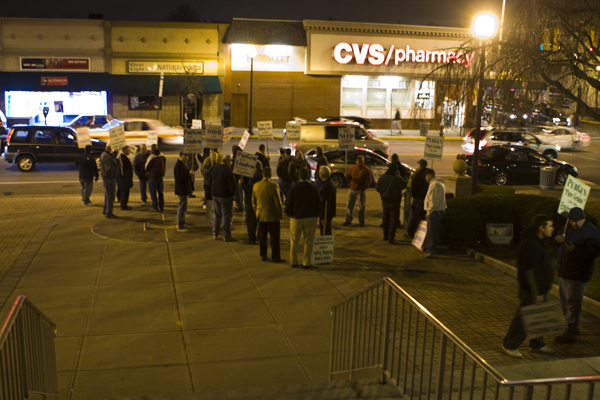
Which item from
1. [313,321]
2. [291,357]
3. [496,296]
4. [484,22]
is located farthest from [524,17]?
[291,357]

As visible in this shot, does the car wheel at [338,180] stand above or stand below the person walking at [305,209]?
below

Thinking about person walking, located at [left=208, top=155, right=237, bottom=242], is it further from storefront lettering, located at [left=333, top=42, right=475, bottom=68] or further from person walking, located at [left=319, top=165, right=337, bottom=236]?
storefront lettering, located at [left=333, top=42, right=475, bottom=68]

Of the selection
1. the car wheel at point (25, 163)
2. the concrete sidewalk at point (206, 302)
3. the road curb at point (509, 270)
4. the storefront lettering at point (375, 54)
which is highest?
the storefront lettering at point (375, 54)

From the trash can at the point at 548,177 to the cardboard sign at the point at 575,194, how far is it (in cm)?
1307

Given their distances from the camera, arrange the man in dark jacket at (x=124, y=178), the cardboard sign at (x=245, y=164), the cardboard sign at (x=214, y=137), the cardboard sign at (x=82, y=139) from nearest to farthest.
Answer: the cardboard sign at (x=245, y=164) → the man in dark jacket at (x=124, y=178) → the cardboard sign at (x=214, y=137) → the cardboard sign at (x=82, y=139)

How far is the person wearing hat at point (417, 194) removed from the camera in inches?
470

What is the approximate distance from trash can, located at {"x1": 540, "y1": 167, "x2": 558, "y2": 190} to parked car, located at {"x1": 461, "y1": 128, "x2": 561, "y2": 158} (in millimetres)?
7046

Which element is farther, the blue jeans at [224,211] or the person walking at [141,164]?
the person walking at [141,164]

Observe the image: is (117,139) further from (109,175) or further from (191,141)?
(191,141)

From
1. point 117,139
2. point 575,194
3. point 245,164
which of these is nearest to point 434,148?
point 245,164

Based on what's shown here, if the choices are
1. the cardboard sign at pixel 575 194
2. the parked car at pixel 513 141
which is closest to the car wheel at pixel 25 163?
the parked car at pixel 513 141

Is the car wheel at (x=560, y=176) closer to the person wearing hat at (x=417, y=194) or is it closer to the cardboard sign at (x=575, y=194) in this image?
the person wearing hat at (x=417, y=194)

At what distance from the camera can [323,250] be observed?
395 inches

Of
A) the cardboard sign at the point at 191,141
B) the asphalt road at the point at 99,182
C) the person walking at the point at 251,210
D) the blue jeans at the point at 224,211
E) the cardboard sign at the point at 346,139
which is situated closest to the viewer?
the blue jeans at the point at 224,211
